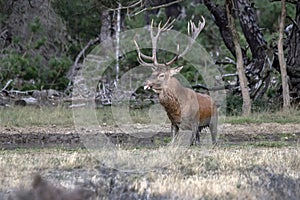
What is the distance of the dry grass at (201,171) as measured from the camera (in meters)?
9.40

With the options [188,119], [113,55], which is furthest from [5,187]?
[113,55]

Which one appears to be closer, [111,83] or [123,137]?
[123,137]

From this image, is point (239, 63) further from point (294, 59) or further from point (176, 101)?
point (176, 101)

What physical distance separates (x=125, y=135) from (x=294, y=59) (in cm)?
821

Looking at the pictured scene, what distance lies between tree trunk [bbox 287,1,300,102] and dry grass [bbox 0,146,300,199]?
953 centimetres

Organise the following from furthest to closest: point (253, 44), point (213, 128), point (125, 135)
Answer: point (253, 44), point (125, 135), point (213, 128)

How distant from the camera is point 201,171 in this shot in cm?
1102

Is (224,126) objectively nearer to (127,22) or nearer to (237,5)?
(237,5)

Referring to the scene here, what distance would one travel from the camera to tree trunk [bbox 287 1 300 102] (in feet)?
75.6

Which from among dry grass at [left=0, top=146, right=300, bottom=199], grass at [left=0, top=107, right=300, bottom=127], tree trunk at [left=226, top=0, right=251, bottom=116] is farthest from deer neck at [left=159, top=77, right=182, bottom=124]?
tree trunk at [left=226, top=0, right=251, bottom=116]

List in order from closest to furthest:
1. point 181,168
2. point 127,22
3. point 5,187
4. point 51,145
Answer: point 5,187 → point 181,168 → point 51,145 → point 127,22

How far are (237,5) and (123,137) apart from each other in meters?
7.62

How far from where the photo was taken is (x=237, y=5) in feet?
75.8

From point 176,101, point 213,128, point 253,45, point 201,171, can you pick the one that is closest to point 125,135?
point 213,128
